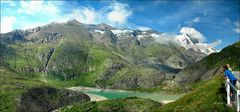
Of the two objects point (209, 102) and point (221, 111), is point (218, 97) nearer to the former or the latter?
point (209, 102)

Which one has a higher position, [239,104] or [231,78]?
[231,78]

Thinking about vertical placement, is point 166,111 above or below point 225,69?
below

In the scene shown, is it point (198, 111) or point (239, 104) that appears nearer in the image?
point (239, 104)

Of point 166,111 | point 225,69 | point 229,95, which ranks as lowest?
point 166,111

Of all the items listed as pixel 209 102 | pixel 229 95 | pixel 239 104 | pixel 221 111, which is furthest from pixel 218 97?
pixel 239 104

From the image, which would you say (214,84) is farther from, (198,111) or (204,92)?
(198,111)

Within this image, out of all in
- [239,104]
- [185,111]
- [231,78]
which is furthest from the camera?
[185,111]

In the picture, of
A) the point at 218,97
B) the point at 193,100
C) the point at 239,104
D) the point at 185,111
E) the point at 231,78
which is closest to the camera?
the point at 239,104

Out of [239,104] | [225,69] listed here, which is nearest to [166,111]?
[225,69]

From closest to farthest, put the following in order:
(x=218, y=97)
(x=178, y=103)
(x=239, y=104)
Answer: (x=239, y=104) → (x=218, y=97) → (x=178, y=103)
